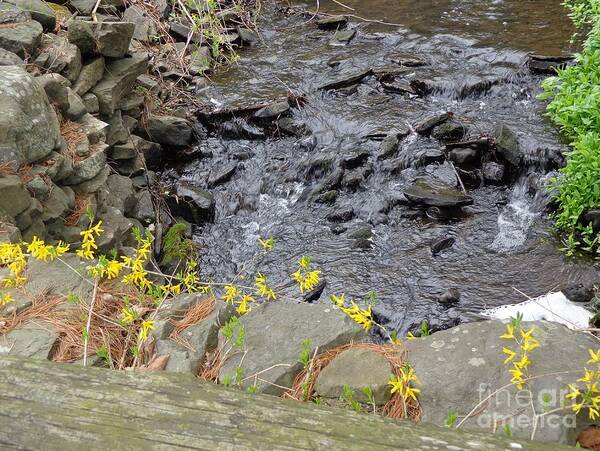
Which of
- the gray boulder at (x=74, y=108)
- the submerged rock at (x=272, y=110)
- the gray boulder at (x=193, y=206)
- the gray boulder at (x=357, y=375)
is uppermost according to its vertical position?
the gray boulder at (x=74, y=108)

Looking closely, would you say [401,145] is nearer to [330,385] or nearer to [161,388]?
[330,385]

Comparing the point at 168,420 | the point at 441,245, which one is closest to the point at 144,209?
the point at 441,245

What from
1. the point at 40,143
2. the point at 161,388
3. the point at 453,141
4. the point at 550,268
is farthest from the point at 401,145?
the point at 161,388

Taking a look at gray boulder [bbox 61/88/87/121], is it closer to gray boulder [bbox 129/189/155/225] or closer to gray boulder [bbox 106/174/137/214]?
gray boulder [bbox 106/174/137/214]

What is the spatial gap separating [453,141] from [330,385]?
5571mm

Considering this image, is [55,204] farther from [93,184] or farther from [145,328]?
[145,328]

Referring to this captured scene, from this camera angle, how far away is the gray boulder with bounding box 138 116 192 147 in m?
7.91

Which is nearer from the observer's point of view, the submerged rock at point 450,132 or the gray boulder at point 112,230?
the gray boulder at point 112,230

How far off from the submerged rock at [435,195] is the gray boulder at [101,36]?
3820mm

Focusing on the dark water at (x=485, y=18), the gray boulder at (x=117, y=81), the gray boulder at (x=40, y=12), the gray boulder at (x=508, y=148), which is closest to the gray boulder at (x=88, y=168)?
the gray boulder at (x=117, y=81)

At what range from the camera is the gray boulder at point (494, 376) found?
7.45ft

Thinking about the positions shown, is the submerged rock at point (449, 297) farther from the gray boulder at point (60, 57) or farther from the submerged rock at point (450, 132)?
the gray boulder at point (60, 57)

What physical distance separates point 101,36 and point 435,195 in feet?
14.1

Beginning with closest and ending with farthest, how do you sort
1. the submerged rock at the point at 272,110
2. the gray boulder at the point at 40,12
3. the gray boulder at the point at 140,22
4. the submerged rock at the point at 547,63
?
the gray boulder at the point at 40,12, the submerged rock at the point at 272,110, the submerged rock at the point at 547,63, the gray boulder at the point at 140,22
